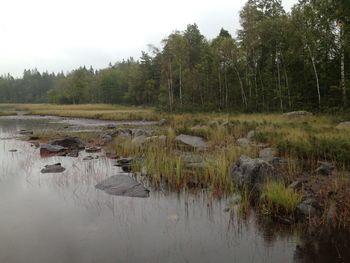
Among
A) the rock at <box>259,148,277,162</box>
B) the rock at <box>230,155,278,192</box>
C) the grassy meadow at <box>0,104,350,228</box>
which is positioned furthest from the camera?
the rock at <box>259,148,277,162</box>

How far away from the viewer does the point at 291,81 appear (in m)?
36.0

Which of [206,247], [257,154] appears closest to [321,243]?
[206,247]

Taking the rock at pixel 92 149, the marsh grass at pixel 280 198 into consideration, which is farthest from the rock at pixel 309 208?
the rock at pixel 92 149

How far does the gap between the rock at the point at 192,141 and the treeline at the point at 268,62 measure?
1182 centimetres

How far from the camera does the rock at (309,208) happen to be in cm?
758

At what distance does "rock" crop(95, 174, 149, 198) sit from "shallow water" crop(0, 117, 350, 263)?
0.91 ft

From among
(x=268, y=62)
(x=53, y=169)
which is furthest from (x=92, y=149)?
(x=268, y=62)

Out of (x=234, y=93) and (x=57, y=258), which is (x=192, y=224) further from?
(x=234, y=93)

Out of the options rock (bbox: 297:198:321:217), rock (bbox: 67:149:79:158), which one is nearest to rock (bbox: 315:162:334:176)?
rock (bbox: 297:198:321:217)

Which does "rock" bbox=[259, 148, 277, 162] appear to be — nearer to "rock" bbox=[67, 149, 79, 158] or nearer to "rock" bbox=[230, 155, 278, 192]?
"rock" bbox=[230, 155, 278, 192]

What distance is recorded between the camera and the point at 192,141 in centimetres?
1773

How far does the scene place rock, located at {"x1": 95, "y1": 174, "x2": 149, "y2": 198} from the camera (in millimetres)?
10073

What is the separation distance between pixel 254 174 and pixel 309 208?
2.07 metres

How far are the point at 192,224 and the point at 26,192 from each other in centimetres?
573
